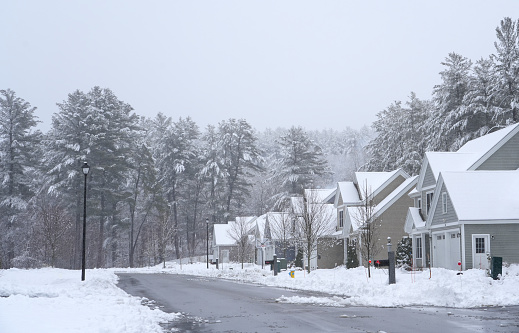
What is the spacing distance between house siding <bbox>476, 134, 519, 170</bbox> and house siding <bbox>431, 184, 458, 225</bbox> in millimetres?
4785

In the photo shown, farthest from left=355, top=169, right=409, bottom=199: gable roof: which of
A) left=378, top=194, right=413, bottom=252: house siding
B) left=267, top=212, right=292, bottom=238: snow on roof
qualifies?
left=267, top=212, right=292, bottom=238: snow on roof

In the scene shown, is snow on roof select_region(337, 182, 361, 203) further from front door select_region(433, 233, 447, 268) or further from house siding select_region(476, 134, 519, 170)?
house siding select_region(476, 134, 519, 170)

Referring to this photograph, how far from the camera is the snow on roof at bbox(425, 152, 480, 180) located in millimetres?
40603

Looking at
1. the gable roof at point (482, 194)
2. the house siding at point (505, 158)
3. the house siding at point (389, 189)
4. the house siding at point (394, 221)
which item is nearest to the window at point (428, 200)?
the gable roof at point (482, 194)

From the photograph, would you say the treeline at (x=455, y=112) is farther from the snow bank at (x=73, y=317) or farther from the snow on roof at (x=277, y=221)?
the snow bank at (x=73, y=317)

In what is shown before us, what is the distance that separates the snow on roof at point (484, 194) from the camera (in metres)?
34.3

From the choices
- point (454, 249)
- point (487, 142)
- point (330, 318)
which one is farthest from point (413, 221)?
point (330, 318)

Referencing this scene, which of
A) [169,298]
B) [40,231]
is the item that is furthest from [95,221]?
[169,298]

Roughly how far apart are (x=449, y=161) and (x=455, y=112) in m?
22.6

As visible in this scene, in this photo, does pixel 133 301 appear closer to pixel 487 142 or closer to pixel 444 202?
pixel 444 202

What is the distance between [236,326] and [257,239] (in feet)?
193

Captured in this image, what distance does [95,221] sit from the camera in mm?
81812

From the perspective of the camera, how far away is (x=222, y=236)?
81.9m

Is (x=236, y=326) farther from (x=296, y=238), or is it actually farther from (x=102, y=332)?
(x=296, y=238)
